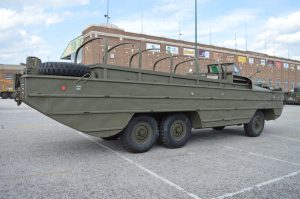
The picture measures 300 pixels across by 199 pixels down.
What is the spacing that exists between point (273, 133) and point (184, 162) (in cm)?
602

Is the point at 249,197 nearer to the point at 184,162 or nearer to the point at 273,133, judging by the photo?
the point at 184,162

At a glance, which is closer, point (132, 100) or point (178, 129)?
point (132, 100)

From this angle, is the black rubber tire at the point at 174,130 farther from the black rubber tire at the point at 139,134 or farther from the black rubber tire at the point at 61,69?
the black rubber tire at the point at 61,69

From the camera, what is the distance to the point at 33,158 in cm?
589

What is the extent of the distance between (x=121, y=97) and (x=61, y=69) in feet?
4.46

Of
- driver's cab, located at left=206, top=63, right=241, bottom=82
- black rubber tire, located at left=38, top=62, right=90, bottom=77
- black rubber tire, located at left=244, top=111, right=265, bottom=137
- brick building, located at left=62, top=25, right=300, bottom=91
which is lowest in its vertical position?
black rubber tire, located at left=244, top=111, right=265, bottom=137

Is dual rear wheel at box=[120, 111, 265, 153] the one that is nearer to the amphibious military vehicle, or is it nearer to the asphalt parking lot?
the amphibious military vehicle

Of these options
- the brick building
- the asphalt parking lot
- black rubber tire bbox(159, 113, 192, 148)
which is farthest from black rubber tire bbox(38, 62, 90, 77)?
the brick building

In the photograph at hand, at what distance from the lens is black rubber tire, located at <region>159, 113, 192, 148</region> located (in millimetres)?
6949

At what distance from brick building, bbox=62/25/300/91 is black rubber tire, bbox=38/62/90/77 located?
21.6 m

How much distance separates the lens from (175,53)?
58.3 meters

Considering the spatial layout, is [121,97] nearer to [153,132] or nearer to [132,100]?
[132,100]

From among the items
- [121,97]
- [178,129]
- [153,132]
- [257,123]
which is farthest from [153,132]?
[257,123]

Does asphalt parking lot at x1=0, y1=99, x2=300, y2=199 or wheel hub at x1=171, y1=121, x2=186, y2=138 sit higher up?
wheel hub at x1=171, y1=121, x2=186, y2=138
